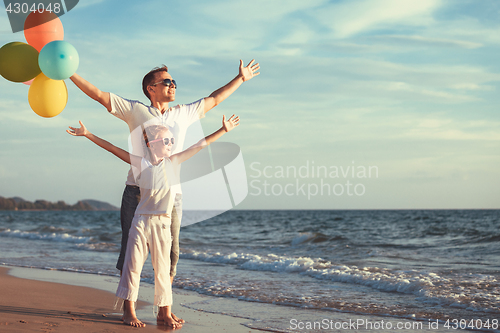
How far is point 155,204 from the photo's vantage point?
3236 millimetres

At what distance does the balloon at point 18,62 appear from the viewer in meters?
3.36

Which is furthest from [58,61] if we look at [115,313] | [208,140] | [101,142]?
[115,313]

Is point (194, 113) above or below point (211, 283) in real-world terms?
above

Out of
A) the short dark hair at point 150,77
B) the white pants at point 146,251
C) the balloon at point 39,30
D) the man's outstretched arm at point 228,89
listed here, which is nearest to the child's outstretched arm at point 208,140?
the man's outstretched arm at point 228,89

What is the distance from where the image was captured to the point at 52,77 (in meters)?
3.17

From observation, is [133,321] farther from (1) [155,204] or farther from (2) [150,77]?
(2) [150,77]

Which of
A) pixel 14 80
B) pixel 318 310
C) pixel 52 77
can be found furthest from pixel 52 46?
pixel 318 310

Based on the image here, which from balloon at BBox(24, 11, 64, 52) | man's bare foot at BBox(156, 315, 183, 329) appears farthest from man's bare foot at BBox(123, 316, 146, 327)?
balloon at BBox(24, 11, 64, 52)

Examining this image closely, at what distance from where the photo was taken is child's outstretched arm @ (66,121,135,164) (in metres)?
3.06

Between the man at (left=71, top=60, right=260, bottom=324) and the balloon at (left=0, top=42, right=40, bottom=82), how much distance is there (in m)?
0.50

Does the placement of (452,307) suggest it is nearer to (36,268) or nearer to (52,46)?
(52,46)

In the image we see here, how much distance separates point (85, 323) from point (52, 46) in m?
2.24

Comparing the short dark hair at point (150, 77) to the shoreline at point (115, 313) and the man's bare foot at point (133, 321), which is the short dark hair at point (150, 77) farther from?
the shoreline at point (115, 313)

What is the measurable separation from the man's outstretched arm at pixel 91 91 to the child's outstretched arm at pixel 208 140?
25.0 inches
